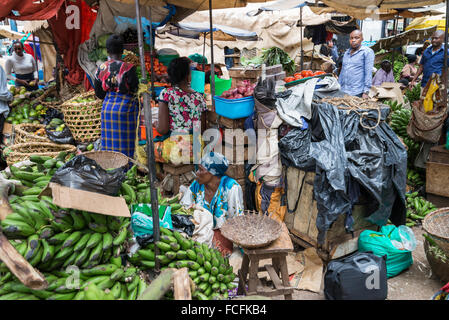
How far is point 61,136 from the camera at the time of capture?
5.09 meters

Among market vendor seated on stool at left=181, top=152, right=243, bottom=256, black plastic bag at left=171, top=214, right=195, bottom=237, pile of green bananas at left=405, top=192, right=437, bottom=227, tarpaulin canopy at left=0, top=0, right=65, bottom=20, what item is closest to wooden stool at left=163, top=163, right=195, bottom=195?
market vendor seated on stool at left=181, top=152, right=243, bottom=256

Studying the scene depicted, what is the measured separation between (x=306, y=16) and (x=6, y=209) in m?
9.97

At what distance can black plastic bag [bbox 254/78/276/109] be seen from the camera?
383 centimetres

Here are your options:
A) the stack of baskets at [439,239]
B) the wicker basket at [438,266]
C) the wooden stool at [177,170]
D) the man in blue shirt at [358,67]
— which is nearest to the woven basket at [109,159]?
the wooden stool at [177,170]

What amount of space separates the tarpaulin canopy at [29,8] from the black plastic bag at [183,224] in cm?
355

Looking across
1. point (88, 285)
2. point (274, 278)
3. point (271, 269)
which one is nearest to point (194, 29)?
point (271, 269)

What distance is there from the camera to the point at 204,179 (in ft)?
11.1

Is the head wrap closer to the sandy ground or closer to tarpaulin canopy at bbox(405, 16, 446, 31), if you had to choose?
the sandy ground

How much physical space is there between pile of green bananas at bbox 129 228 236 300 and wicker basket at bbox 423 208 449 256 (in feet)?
6.92

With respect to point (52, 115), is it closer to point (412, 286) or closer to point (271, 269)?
point (271, 269)

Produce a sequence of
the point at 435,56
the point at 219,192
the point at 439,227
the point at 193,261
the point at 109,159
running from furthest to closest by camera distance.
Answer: the point at 435,56 < the point at 439,227 < the point at 219,192 < the point at 109,159 < the point at 193,261

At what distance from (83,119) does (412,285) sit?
181 inches
